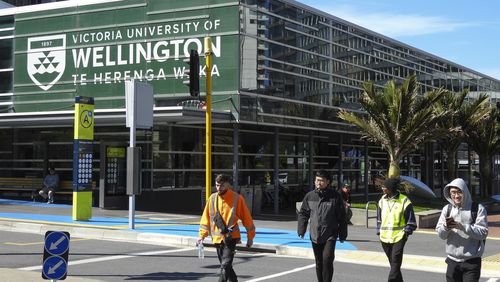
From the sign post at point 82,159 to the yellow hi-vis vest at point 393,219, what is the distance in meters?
11.9

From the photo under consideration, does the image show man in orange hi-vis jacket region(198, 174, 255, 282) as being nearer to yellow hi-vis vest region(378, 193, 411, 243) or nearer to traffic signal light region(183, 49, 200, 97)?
yellow hi-vis vest region(378, 193, 411, 243)

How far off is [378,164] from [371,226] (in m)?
17.1

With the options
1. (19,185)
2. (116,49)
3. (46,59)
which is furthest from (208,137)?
(19,185)

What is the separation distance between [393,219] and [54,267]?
4.19 metres

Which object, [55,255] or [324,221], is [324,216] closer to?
[324,221]

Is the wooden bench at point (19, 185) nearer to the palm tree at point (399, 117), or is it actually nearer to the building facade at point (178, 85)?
the building facade at point (178, 85)

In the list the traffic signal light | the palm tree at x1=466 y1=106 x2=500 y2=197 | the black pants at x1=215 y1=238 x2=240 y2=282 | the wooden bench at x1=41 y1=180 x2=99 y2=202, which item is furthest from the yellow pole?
the palm tree at x1=466 y1=106 x2=500 y2=197

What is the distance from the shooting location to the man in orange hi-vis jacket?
760 centimetres

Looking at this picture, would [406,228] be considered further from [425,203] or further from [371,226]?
[425,203]

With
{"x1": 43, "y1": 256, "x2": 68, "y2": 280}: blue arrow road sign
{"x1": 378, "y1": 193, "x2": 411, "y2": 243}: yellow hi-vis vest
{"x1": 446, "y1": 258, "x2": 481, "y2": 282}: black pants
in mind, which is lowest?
{"x1": 43, "y1": 256, "x2": 68, "y2": 280}: blue arrow road sign

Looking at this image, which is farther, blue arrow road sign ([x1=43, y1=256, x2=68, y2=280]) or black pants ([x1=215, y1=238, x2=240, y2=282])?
black pants ([x1=215, y1=238, x2=240, y2=282])

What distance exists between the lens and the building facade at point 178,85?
21.2 m

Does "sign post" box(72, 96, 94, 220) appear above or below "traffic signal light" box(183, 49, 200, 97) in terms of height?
below

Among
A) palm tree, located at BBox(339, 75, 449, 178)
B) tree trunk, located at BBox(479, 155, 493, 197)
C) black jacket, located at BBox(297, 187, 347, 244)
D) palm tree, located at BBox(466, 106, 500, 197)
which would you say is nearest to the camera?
black jacket, located at BBox(297, 187, 347, 244)
